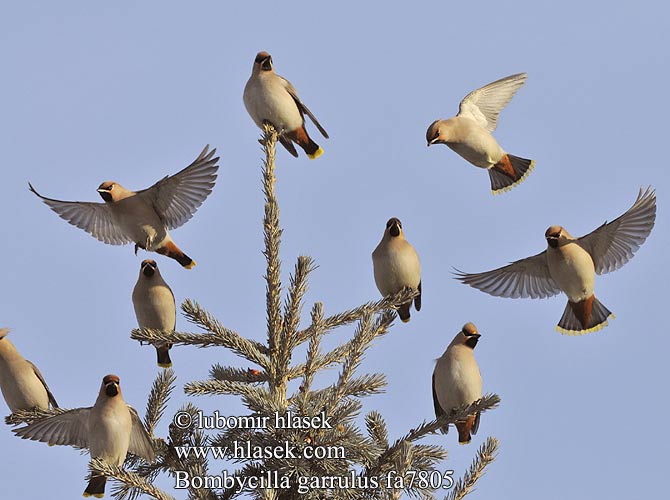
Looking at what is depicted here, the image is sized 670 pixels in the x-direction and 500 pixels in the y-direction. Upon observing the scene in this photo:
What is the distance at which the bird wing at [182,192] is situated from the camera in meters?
4.98

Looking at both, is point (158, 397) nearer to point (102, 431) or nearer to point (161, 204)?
point (102, 431)

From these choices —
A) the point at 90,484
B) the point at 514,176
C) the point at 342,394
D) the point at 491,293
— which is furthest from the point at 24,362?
the point at 514,176

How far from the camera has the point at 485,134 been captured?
643cm

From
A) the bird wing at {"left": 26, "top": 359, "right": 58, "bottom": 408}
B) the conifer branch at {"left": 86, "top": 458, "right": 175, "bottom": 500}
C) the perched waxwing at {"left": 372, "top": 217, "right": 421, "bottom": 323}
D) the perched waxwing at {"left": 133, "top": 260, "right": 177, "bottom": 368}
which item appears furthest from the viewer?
the bird wing at {"left": 26, "top": 359, "right": 58, "bottom": 408}

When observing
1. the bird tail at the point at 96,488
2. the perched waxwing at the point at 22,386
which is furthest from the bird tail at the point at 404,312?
the perched waxwing at the point at 22,386

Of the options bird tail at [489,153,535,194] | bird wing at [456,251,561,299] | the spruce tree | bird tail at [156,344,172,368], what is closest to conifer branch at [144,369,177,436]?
Result: the spruce tree

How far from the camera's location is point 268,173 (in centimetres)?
378

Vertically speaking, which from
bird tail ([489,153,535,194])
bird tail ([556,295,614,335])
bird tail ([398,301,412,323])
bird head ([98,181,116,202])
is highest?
bird tail ([489,153,535,194])

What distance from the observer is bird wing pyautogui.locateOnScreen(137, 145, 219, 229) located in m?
4.98

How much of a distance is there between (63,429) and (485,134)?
349 cm

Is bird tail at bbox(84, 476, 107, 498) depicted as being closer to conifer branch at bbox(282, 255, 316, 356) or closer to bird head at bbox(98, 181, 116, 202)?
conifer branch at bbox(282, 255, 316, 356)

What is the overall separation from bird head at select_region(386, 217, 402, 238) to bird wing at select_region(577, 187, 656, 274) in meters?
1.27

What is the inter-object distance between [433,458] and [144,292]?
1961 mm

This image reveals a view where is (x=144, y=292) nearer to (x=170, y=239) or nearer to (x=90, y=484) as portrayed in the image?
(x=170, y=239)
